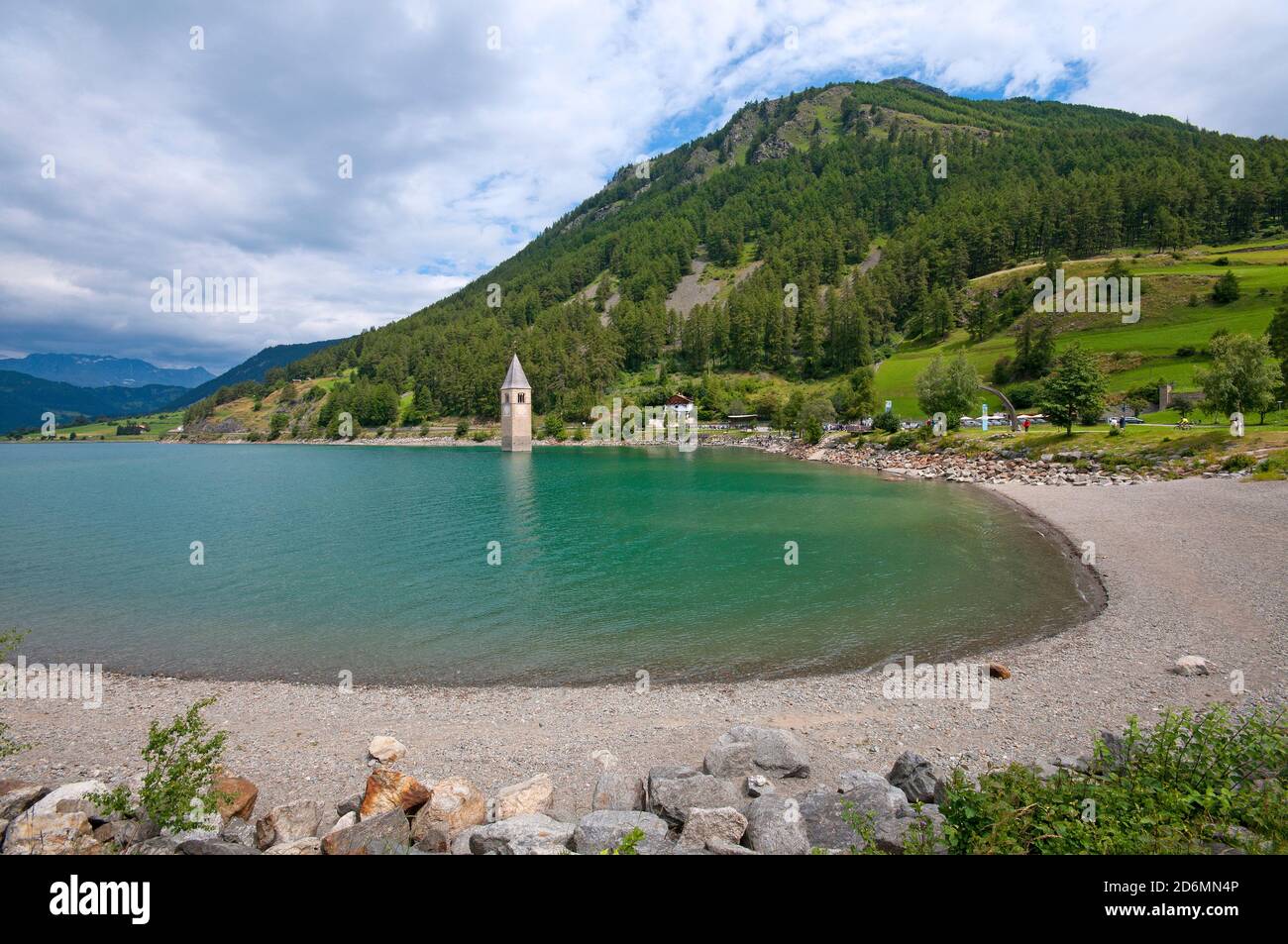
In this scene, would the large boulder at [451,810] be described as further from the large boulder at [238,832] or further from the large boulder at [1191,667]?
the large boulder at [1191,667]

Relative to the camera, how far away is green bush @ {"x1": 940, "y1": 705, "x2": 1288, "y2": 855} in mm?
5379

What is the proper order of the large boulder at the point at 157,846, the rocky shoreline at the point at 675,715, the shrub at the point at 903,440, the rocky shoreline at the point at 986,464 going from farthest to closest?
1. the shrub at the point at 903,440
2. the rocky shoreline at the point at 986,464
3. the rocky shoreline at the point at 675,715
4. the large boulder at the point at 157,846

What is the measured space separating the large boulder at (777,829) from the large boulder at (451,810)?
3.71m

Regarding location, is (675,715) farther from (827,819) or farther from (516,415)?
(516,415)

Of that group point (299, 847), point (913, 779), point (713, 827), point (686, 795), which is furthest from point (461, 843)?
point (913, 779)

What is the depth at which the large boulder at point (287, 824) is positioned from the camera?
25.7 ft

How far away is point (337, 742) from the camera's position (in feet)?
38.4

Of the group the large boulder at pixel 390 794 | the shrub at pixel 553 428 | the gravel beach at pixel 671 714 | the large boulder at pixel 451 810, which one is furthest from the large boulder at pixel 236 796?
the shrub at pixel 553 428

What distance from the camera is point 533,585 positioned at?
76.5ft

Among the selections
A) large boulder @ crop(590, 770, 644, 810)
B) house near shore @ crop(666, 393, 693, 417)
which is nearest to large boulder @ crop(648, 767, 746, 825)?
large boulder @ crop(590, 770, 644, 810)

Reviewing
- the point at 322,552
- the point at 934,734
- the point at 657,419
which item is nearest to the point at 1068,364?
the point at 934,734

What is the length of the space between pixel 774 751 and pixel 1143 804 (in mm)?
5004

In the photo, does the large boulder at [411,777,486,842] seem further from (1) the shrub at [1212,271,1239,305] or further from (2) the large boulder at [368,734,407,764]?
(1) the shrub at [1212,271,1239,305]
